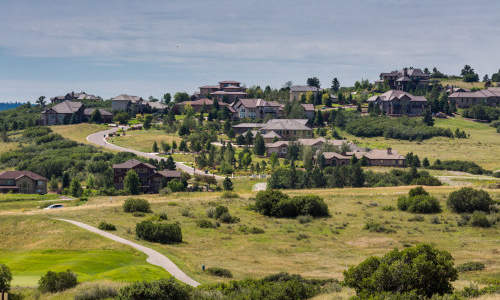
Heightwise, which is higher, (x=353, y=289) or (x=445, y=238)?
(x=353, y=289)

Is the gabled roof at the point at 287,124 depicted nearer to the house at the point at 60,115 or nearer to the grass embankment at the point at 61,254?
the house at the point at 60,115

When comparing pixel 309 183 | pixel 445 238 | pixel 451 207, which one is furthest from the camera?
pixel 309 183

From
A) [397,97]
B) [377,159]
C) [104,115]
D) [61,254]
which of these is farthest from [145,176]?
[397,97]

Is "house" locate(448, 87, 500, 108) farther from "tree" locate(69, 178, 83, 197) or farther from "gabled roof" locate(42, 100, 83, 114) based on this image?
"tree" locate(69, 178, 83, 197)

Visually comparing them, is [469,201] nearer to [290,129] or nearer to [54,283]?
[54,283]

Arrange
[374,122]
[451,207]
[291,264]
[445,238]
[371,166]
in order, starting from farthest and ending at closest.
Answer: [374,122] < [371,166] < [451,207] < [445,238] < [291,264]

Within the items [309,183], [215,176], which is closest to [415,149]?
[309,183]

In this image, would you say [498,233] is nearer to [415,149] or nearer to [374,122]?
[415,149]
